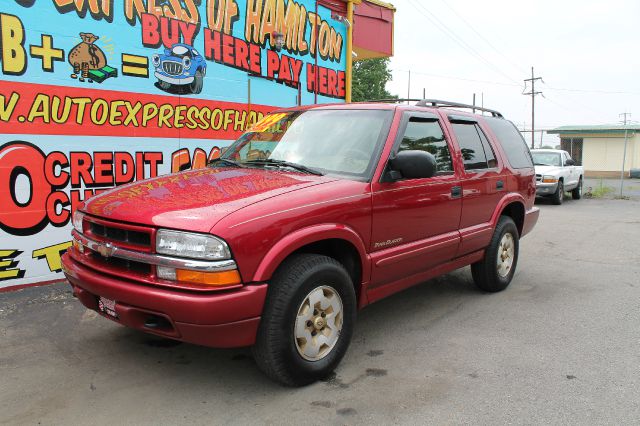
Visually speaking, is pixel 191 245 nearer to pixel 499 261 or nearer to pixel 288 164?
pixel 288 164

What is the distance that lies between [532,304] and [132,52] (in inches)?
207

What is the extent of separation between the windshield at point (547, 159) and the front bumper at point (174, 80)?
1231cm

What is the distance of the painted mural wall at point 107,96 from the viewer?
5258 millimetres

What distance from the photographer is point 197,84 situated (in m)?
6.93

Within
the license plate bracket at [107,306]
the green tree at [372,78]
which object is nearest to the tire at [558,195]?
the license plate bracket at [107,306]

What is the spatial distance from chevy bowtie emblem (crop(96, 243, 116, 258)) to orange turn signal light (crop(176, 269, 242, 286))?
0.53 metres

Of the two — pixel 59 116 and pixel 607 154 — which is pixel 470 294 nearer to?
pixel 59 116

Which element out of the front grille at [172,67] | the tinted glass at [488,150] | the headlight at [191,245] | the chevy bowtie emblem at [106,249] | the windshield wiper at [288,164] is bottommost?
the chevy bowtie emblem at [106,249]

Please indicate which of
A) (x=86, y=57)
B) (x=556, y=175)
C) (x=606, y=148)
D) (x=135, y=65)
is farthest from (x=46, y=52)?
(x=606, y=148)

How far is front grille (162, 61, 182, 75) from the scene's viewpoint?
6535mm

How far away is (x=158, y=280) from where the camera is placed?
2.91 metres

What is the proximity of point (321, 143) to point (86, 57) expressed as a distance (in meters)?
3.32

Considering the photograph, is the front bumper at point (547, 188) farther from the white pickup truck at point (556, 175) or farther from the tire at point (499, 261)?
the tire at point (499, 261)

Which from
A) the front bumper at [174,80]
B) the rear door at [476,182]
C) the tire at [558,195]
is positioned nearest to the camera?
the rear door at [476,182]
